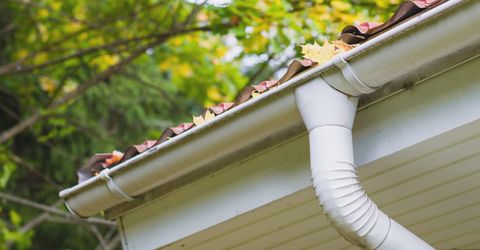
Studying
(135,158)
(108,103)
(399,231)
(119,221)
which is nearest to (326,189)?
(399,231)

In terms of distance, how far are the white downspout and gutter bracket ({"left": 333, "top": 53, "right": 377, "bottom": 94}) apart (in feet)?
0.19

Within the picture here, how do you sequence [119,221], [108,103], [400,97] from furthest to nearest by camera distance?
[108,103] → [119,221] → [400,97]

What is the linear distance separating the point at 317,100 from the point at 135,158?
31.0 inches

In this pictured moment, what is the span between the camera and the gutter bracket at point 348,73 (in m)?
2.32

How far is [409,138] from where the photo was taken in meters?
2.36

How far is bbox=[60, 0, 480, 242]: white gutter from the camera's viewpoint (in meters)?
2.16

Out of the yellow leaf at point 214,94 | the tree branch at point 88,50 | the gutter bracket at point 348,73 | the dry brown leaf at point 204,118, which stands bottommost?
the gutter bracket at point 348,73

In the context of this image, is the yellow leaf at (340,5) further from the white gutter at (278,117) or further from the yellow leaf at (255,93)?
the yellow leaf at (255,93)

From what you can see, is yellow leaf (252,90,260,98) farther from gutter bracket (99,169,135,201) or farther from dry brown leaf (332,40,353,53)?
gutter bracket (99,169,135,201)

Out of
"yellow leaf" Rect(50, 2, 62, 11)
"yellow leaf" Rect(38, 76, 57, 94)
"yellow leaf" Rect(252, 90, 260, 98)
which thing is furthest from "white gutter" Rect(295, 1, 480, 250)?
"yellow leaf" Rect(38, 76, 57, 94)

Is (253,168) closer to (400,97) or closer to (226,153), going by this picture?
(226,153)

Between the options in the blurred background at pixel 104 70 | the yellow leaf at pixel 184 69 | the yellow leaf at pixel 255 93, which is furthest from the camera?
the yellow leaf at pixel 184 69

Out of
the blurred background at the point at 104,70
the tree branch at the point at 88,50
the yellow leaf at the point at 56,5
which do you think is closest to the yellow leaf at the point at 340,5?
the blurred background at the point at 104,70

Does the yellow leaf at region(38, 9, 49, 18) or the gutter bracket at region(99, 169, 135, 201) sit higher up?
the yellow leaf at region(38, 9, 49, 18)
